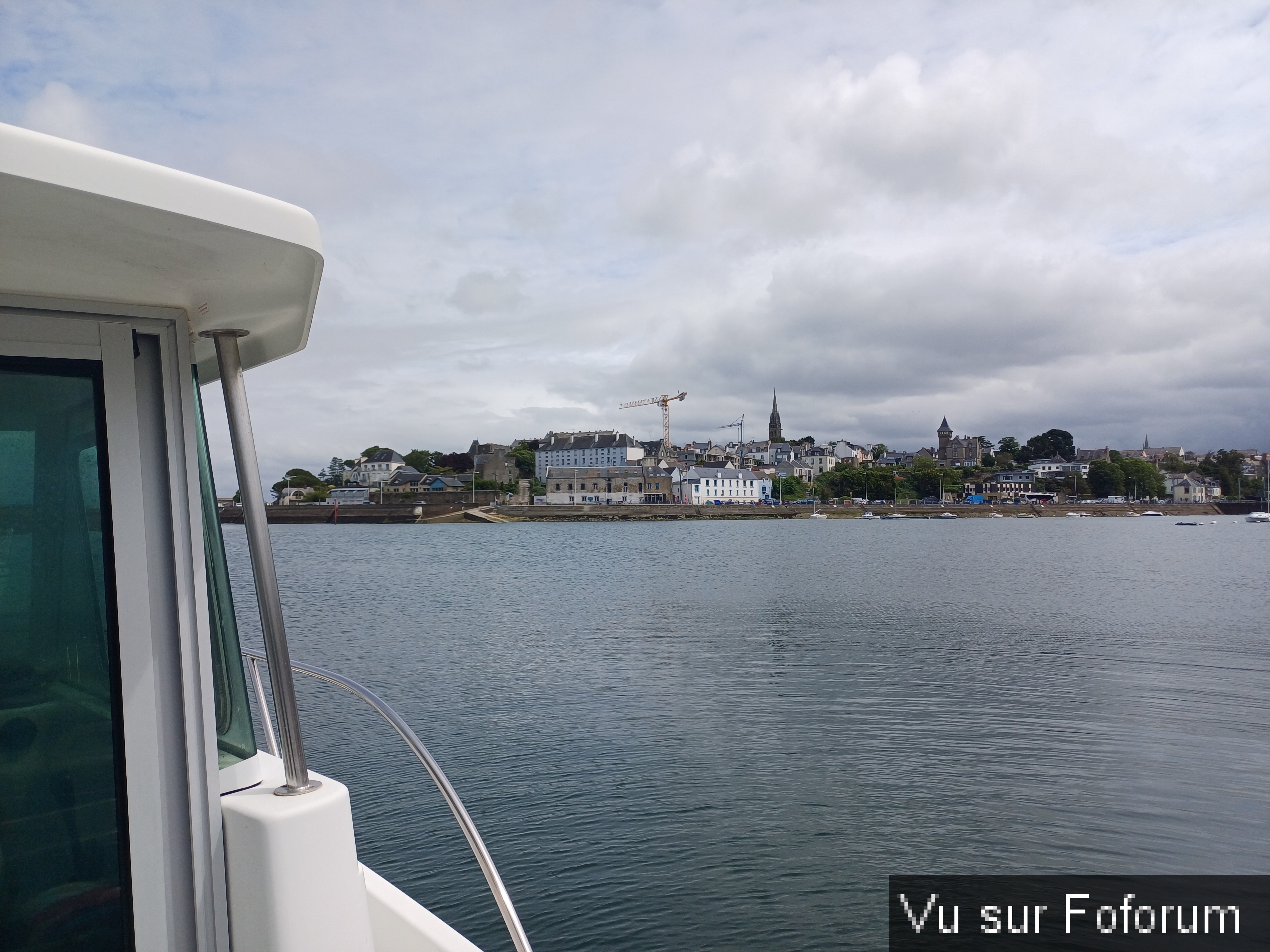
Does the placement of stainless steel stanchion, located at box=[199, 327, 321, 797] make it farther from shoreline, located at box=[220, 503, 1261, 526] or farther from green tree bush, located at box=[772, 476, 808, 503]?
green tree bush, located at box=[772, 476, 808, 503]

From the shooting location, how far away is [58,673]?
2.41 meters

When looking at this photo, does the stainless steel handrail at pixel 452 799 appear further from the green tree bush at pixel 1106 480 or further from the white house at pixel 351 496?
the green tree bush at pixel 1106 480

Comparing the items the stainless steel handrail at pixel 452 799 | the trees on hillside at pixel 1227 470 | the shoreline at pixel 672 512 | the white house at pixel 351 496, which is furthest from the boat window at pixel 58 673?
the trees on hillside at pixel 1227 470

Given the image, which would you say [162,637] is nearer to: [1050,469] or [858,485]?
[858,485]

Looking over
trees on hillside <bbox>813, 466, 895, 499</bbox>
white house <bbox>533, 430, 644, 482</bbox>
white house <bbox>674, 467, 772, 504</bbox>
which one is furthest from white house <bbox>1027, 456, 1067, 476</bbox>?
white house <bbox>533, 430, 644, 482</bbox>

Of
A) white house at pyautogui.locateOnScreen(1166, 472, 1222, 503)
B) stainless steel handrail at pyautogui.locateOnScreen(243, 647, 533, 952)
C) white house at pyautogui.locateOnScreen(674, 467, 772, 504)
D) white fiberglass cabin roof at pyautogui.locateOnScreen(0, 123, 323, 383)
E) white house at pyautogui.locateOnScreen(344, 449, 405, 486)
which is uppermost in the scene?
white house at pyautogui.locateOnScreen(344, 449, 405, 486)

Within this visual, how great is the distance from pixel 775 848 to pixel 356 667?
40.6ft

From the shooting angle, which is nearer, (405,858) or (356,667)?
(405,858)

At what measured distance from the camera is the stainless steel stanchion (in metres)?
2.62

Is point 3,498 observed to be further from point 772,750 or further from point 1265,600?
point 1265,600

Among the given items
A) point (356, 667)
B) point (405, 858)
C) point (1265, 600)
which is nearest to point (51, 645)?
point (405, 858)

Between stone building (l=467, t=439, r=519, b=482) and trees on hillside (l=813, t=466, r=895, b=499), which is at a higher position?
stone building (l=467, t=439, r=519, b=482)

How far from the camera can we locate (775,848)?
27.6 feet

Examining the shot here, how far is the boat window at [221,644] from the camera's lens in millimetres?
2756
